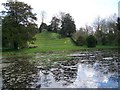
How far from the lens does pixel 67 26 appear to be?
3944 cm

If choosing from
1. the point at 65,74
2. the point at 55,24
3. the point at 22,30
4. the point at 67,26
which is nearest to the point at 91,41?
the point at 22,30

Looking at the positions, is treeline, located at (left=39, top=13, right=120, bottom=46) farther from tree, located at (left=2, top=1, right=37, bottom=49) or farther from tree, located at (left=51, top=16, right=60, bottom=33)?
tree, located at (left=2, top=1, right=37, bottom=49)

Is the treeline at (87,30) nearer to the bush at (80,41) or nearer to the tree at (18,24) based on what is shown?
the bush at (80,41)

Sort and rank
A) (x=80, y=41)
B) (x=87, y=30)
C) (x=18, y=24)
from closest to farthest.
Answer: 1. (x=18, y=24)
2. (x=80, y=41)
3. (x=87, y=30)

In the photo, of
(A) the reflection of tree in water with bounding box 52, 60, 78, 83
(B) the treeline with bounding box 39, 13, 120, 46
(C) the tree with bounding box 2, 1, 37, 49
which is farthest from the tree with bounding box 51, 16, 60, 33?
(A) the reflection of tree in water with bounding box 52, 60, 78, 83

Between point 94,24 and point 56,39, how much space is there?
700 cm

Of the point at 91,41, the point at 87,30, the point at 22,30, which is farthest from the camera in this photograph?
the point at 87,30

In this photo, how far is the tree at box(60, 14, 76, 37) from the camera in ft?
128

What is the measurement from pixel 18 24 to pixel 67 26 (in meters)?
15.6

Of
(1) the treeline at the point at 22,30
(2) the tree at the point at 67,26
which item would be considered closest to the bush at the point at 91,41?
(1) the treeline at the point at 22,30

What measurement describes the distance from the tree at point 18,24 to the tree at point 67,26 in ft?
45.1

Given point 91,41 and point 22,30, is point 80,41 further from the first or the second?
point 22,30

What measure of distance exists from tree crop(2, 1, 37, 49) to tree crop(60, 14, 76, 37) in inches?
541

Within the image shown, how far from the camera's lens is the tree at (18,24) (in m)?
24.1
